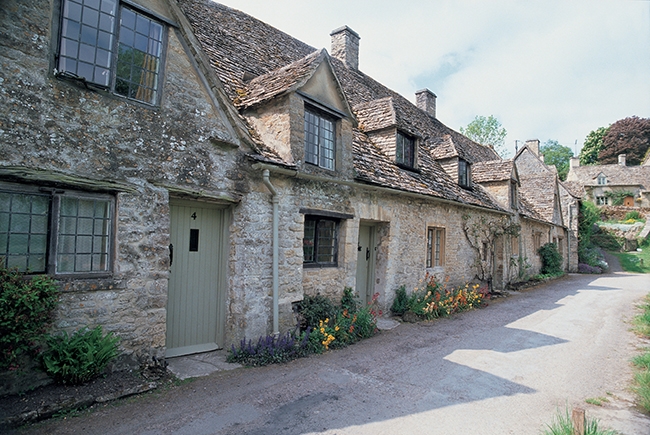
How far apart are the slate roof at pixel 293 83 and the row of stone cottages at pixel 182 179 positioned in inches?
3.0

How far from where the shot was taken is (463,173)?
14430mm

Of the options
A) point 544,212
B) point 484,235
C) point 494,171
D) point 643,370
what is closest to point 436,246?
point 484,235

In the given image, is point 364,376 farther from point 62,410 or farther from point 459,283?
point 459,283

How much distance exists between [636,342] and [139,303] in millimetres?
9567

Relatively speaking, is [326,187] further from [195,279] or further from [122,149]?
[122,149]

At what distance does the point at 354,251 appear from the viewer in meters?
8.70

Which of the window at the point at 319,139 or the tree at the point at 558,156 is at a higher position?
the tree at the point at 558,156

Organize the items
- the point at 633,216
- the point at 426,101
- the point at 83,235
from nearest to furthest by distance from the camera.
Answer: the point at 83,235 → the point at 426,101 → the point at 633,216

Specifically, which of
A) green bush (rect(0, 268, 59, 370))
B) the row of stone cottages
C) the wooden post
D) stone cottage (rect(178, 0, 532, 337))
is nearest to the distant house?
stone cottage (rect(178, 0, 532, 337))

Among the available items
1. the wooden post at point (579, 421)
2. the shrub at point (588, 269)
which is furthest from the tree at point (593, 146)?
the wooden post at point (579, 421)

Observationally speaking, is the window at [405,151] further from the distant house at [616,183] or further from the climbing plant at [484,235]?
the distant house at [616,183]

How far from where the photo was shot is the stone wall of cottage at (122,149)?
4.28 meters

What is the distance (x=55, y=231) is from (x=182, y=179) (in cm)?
168

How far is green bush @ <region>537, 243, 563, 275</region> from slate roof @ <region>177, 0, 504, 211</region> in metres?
8.98
